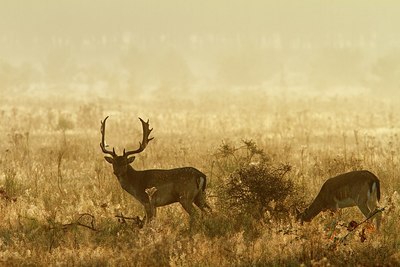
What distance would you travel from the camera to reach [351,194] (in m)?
8.80

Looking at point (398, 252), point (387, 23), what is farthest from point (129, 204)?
point (387, 23)

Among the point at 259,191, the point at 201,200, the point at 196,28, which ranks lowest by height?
the point at 201,200

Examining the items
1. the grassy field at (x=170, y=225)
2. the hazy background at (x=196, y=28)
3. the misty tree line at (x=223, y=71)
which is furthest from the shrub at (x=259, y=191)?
the hazy background at (x=196, y=28)

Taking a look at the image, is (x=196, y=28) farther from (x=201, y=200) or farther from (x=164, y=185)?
(x=164, y=185)

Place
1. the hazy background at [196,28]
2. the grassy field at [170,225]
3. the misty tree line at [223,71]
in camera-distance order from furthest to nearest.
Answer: the hazy background at [196,28], the misty tree line at [223,71], the grassy field at [170,225]

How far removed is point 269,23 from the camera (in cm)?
17850

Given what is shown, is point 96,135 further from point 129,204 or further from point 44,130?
point 129,204

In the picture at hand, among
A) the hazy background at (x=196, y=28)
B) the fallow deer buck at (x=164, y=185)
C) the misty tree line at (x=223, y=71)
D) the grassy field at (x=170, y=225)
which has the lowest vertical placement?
the grassy field at (x=170, y=225)

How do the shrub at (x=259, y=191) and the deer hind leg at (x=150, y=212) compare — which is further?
the shrub at (x=259, y=191)

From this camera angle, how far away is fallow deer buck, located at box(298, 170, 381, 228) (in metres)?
8.75

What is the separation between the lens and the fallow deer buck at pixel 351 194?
344 inches

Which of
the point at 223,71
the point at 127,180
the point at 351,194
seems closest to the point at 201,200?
the point at 127,180

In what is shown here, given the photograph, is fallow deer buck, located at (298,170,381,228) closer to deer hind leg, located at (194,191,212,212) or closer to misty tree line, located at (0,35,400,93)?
deer hind leg, located at (194,191,212,212)

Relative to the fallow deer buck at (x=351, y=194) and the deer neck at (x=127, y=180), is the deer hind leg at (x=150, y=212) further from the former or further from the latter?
the fallow deer buck at (x=351, y=194)
